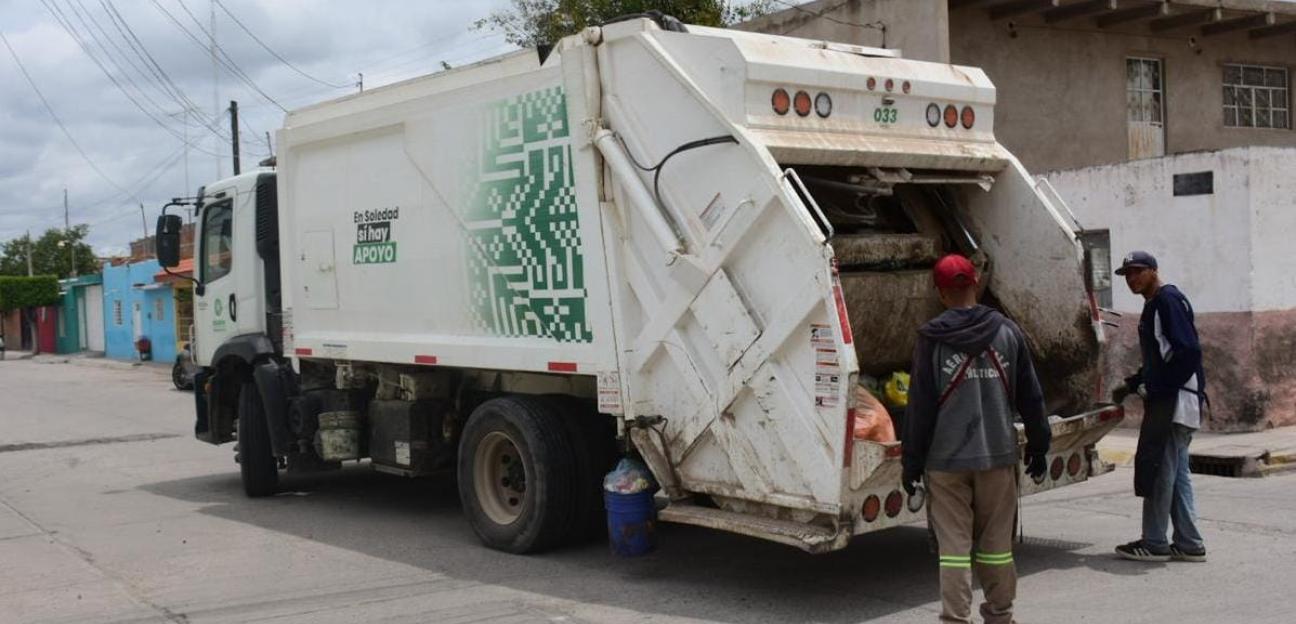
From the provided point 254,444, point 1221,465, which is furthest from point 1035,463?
point 254,444

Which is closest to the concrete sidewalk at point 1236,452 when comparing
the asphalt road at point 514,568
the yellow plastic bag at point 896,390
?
the asphalt road at point 514,568

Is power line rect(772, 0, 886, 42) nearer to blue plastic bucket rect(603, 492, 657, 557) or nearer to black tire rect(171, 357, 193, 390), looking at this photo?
blue plastic bucket rect(603, 492, 657, 557)

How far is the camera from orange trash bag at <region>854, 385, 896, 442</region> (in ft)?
19.1

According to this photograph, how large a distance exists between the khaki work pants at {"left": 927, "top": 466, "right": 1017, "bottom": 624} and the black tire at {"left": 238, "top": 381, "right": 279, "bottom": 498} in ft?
21.0

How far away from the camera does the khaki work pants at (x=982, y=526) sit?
514cm

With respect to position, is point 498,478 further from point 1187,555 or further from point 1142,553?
point 1187,555

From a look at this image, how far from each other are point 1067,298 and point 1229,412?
18.4 ft

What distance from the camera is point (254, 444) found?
33.6 feet

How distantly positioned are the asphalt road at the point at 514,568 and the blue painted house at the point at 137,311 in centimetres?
2848

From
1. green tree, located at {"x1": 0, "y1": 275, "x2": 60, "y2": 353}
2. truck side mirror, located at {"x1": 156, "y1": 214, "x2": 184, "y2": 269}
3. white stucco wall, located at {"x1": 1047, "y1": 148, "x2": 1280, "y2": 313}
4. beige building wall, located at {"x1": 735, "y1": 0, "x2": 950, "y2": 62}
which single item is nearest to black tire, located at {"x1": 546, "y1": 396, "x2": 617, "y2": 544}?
truck side mirror, located at {"x1": 156, "y1": 214, "x2": 184, "y2": 269}

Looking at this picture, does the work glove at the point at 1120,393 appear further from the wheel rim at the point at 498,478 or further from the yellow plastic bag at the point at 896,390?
the wheel rim at the point at 498,478

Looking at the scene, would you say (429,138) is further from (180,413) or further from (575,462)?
(180,413)

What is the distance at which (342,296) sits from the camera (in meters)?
9.18

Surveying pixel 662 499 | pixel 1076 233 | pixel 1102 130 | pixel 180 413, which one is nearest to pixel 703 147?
pixel 1076 233
